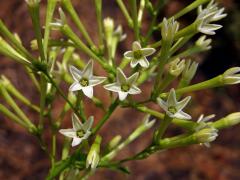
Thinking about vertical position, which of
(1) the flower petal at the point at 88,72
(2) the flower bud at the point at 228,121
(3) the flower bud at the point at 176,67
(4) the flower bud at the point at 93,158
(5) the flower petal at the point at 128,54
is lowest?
(2) the flower bud at the point at 228,121

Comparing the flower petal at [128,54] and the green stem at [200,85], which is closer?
the flower petal at [128,54]

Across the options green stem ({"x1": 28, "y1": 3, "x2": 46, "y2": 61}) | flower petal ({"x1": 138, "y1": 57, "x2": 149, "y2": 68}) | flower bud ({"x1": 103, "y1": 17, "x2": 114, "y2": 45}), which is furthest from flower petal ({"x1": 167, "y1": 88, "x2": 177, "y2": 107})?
flower bud ({"x1": 103, "y1": 17, "x2": 114, "y2": 45})

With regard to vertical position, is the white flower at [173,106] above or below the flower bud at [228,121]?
above

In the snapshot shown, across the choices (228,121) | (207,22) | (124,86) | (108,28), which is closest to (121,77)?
(124,86)

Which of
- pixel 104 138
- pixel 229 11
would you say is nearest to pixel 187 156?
pixel 104 138

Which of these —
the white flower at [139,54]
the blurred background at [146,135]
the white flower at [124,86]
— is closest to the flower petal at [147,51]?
the white flower at [139,54]

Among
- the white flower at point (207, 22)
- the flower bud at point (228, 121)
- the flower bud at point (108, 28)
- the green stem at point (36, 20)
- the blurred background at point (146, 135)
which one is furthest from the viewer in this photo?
the blurred background at point (146, 135)

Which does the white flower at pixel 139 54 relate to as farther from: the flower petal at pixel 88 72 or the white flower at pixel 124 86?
the flower petal at pixel 88 72

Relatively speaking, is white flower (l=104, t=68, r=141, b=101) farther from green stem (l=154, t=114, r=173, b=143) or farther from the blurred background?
the blurred background

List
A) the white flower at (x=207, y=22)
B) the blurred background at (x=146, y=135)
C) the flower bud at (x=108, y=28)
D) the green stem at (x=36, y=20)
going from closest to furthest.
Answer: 1. the green stem at (x=36, y=20)
2. the white flower at (x=207, y=22)
3. the flower bud at (x=108, y=28)
4. the blurred background at (x=146, y=135)

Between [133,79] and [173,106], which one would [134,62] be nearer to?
[133,79]
